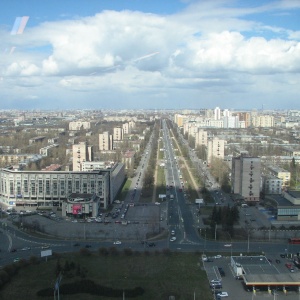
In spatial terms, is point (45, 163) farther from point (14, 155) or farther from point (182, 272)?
point (182, 272)

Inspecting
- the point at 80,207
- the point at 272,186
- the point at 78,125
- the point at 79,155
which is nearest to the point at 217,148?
the point at 272,186

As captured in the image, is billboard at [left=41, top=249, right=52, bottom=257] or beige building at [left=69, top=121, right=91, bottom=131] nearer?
billboard at [left=41, top=249, right=52, bottom=257]

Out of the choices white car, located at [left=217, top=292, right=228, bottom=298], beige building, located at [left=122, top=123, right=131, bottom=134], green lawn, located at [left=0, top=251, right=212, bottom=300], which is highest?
beige building, located at [left=122, top=123, right=131, bottom=134]

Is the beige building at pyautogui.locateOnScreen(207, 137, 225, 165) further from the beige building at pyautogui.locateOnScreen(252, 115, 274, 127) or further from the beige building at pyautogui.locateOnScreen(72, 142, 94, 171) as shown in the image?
the beige building at pyautogui.locateOnScreen(252, 115, 274, 127)

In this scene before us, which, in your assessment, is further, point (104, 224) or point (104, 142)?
point (104, 142)

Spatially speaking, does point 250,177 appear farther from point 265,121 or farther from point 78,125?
point 265,121

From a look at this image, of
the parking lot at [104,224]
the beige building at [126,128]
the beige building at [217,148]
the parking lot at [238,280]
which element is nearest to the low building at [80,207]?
the parking lot at [104,224]

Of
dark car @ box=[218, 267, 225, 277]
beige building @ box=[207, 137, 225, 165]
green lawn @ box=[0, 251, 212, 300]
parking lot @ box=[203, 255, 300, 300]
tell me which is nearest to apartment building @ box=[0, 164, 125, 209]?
green lawn @ box=[0, 251, 212, 300]

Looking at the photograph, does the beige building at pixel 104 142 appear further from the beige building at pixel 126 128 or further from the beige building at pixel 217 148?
the beige building at pixel 126 128
